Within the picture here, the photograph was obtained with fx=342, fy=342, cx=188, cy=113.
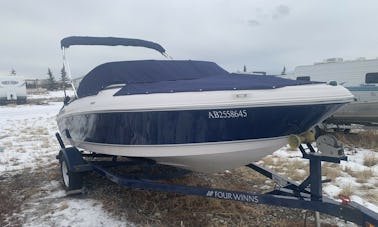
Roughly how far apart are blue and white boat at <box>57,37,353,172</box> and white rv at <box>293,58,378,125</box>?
191 inches

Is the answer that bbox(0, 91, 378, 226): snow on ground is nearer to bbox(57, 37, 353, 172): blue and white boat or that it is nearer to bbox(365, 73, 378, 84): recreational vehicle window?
bbox(57, 37, 353, 172): blue and white boat

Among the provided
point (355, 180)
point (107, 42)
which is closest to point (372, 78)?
point (355, 180)

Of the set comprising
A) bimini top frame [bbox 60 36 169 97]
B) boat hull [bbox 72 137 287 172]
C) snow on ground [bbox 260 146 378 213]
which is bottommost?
snow on ground [bbox 260 146 378 213]

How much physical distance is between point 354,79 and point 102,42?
871 cm

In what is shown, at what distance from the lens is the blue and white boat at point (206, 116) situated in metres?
3.09

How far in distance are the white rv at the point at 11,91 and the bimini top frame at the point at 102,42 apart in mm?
24402

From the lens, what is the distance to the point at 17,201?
4531 mm

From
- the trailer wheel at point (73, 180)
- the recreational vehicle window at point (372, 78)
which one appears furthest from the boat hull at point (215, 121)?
the recreational vehicle window at point (372, 78)

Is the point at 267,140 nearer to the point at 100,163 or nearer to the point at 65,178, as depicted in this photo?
the point at 100,163

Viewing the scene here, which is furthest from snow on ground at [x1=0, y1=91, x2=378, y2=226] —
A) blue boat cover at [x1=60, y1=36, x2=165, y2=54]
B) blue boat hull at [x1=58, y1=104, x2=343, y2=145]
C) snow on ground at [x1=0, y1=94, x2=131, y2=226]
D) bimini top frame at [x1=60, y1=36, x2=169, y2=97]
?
blue boat cover at [x1=60, y1=36, x2=165, y2=54]

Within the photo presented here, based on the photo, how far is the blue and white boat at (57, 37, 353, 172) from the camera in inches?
122

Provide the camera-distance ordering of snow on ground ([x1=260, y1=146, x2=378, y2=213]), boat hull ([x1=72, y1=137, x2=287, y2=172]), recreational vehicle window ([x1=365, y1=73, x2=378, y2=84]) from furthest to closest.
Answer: recreational vehicle window ([x1=365, y1=73, x2=378, y2=84]), snow on ground ([x1=260, y1=146, x2=378, y2=213]), boat hull ([x1=72, y1=137, x2=287, y2=172])

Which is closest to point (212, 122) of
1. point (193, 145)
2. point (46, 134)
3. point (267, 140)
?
point (193, 145)

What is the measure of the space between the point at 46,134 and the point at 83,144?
6.12 metres
